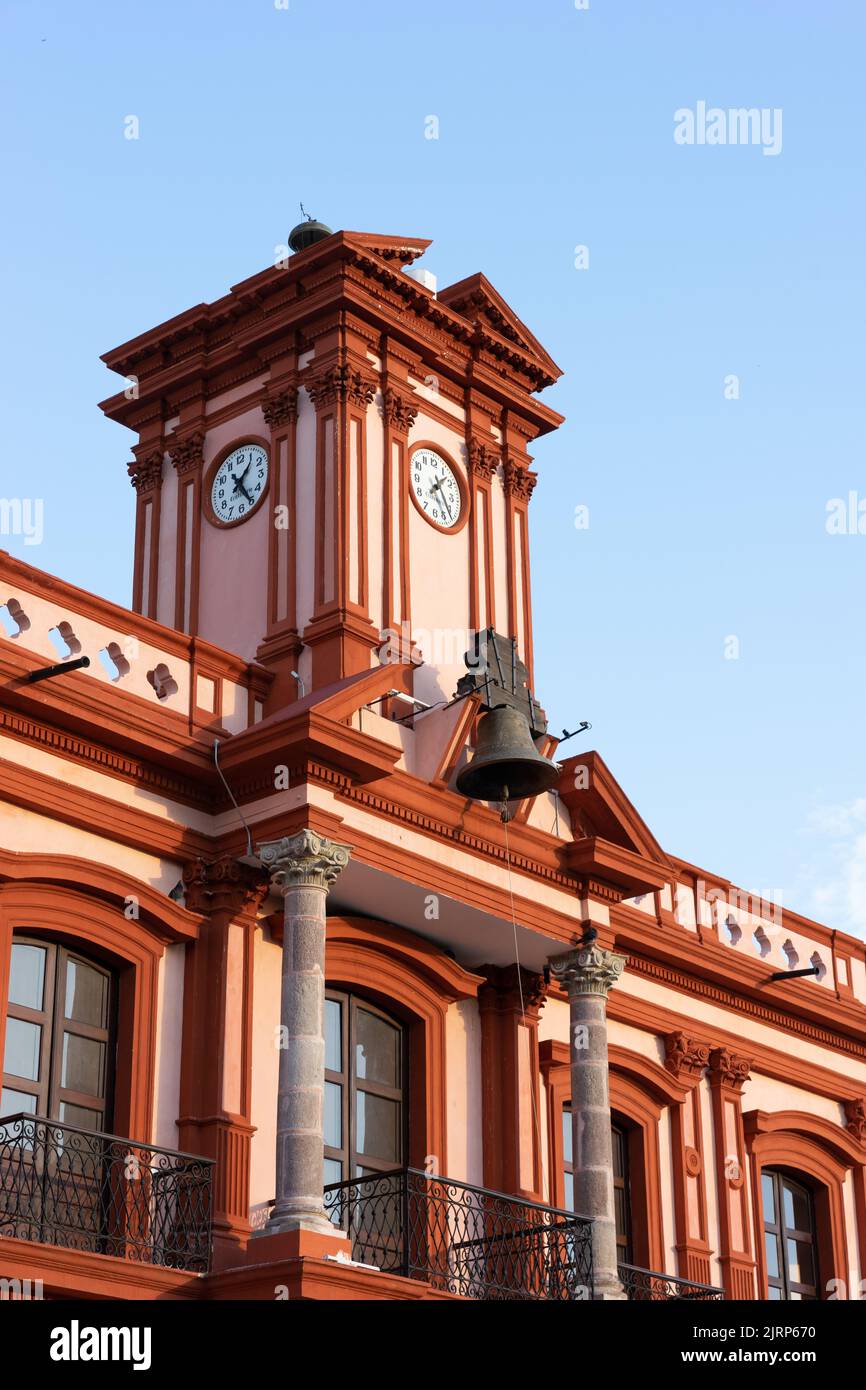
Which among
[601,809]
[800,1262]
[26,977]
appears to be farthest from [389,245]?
[800,1262]

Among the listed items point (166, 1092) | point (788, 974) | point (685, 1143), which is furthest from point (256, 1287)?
point (788, 974)

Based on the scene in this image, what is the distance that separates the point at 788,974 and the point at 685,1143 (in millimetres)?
2419

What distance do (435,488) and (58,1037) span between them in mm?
7816

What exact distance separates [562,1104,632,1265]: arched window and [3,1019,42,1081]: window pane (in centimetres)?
609

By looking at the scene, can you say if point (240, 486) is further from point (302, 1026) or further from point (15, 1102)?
point (15, 1102)

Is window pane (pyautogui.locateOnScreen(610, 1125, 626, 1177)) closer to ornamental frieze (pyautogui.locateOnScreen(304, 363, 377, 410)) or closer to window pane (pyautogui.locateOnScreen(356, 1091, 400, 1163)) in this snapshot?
window pane (pyautogui.locateOnScreen(356, 1091, 400, 1163))

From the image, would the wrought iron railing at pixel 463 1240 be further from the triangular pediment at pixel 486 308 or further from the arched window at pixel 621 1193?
the triangular pediment at pixel 486 308

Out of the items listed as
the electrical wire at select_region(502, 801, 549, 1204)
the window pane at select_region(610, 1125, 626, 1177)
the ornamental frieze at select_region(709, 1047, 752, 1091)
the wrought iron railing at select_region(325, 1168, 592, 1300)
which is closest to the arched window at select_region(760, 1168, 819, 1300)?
the ornamental frieze at select_region(709, 1047, 752, 1091)

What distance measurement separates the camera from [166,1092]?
1739cm

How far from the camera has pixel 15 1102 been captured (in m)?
16.5

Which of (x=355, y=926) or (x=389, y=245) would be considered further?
(x=389, y=245)

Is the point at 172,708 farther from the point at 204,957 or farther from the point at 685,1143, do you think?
the point at 685,1143

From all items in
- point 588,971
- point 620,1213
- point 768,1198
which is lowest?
point 620,1213

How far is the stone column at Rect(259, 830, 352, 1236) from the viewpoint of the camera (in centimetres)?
1638
